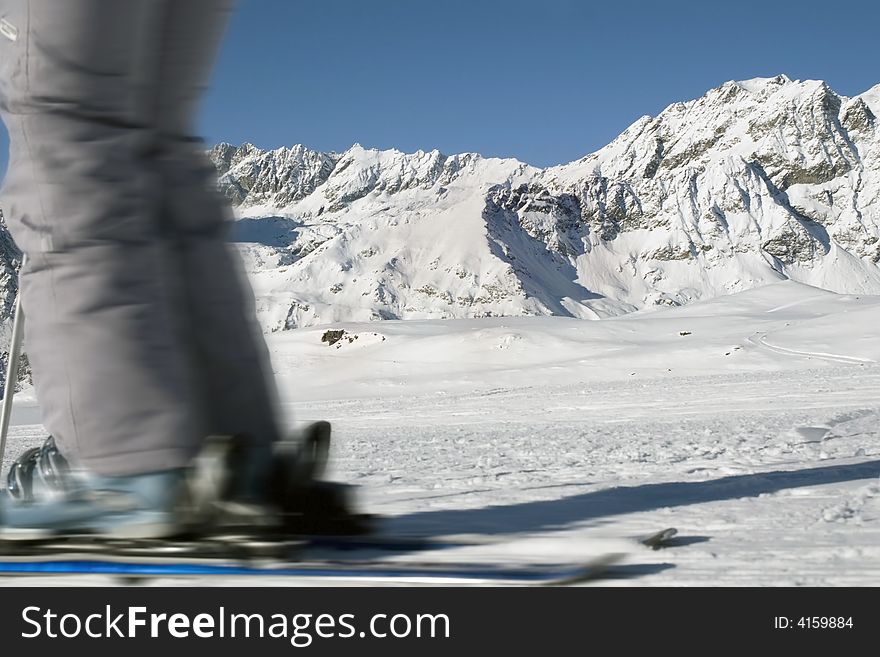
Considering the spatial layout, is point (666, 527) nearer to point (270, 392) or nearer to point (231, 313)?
point (270, 392)

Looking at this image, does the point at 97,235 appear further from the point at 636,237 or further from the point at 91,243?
the point at 636,237

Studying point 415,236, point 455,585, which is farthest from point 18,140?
point 415,236

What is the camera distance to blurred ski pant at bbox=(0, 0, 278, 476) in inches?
79.4

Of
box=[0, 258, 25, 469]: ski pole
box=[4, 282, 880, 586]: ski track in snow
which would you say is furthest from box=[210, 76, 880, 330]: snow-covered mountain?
box=[0, 258, 25, 469]: ski pole

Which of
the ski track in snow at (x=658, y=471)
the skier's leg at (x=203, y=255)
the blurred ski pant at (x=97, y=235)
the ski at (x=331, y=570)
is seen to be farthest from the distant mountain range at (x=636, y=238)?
the ski at (x=331, y=570)

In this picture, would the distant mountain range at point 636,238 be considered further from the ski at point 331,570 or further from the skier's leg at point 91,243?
the ski at point 331,570

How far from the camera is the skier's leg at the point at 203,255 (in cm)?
231

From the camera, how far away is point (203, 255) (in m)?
2.38

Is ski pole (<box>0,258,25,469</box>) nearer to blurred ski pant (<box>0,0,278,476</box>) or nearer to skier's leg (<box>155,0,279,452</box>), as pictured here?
blurred ski pant (<box>0,0,278,476</box>)

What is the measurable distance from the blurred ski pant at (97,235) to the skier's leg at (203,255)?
0.04 metres

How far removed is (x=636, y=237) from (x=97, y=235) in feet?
586

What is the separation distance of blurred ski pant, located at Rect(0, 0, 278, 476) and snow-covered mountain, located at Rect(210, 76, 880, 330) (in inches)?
5594

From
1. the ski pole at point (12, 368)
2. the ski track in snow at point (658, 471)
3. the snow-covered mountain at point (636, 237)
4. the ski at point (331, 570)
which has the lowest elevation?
the ski track in snow at point (658, 471)

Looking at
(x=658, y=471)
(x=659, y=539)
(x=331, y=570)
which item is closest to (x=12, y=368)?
(x=331, y=570)
